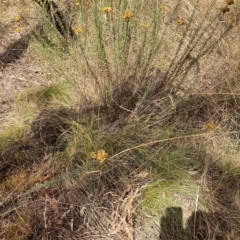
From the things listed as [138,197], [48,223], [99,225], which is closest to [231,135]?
[138,197]

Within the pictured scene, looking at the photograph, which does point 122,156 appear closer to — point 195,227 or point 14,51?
point 195,227

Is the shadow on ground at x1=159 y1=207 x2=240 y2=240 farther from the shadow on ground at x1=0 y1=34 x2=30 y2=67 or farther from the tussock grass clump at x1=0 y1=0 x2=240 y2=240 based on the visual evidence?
the shadow on ground at x1=0 y1=34 x2=30 y2=67

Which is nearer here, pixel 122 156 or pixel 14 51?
pixel 122 156

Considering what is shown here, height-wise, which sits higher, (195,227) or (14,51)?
(14,51)

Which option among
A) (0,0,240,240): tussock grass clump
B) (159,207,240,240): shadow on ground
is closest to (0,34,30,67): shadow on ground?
(0,0,240,240): tussock grass clump

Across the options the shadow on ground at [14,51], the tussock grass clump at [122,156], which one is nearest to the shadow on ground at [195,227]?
the tussock grass clump at [122,156]

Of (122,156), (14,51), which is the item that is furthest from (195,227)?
(14,51)

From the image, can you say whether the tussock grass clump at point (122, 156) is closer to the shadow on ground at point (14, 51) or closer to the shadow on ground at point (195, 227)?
the shadow on ground at point (195, 227)

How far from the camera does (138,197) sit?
1.61 meters

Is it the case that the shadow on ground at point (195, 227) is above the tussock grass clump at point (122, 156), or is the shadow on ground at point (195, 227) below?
below

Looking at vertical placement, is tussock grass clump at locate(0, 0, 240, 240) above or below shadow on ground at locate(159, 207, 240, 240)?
above

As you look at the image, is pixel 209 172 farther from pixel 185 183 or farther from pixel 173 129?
pixel 173 129


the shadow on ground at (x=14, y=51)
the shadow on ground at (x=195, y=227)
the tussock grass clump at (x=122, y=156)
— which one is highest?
the shadow on ground at (x=14, y=51)

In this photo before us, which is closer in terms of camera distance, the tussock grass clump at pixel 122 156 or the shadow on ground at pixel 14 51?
the tussock grass clump at pixel 122 156
